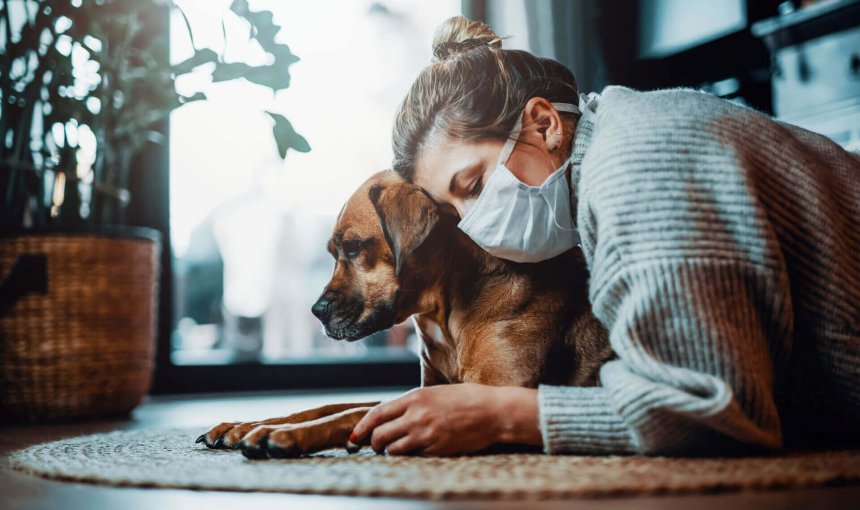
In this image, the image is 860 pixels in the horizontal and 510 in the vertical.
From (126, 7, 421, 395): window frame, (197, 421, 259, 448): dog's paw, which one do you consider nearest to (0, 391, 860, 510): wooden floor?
(197, 421, 259, 448): dog's paw

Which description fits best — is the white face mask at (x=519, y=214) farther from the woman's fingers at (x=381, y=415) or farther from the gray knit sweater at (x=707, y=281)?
the woman's fingers at (x=381, y=415)

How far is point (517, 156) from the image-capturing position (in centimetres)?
109

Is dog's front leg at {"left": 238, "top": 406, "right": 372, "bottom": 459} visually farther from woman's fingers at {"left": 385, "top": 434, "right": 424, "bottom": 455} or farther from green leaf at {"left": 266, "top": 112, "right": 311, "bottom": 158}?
green leaf at {"left": 266, "top": 112, "right": 311, "bottom": 158}

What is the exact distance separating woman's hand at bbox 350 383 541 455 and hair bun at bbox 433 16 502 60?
1.61ft

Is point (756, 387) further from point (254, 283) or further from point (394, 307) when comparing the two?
point (254, 283)

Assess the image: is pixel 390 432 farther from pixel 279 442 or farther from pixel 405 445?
pixel 279 442

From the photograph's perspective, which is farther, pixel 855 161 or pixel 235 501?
pixel 855 161

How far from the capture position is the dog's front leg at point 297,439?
0.97m

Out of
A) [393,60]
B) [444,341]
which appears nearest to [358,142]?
[393,60]

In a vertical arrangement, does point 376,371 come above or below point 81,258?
below

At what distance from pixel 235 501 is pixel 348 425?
28cm

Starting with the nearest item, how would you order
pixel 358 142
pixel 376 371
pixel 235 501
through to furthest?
pixel 235 501 → pixel 358 142 → pixel 376 371

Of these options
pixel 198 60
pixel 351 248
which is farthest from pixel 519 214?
pixel 198 60

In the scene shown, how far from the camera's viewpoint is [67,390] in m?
1.78
